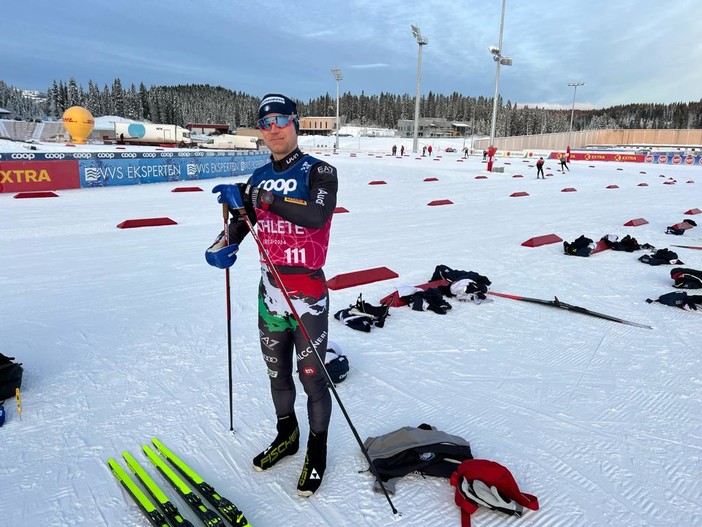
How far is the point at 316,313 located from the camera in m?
2.52

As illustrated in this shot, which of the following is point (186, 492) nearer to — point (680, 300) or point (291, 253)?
point (291, 253)

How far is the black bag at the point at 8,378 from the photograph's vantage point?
320 cm

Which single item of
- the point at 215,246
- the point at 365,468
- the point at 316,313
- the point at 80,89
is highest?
the point at 80,89

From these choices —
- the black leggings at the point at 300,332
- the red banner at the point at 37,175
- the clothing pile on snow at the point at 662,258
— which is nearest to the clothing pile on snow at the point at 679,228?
the clothing pile on snow at the point at 662,258

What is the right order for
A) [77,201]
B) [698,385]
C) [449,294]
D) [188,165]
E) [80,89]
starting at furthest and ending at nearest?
[80,89] < [188,165] < [77,201] < [449,294] < [698,385]

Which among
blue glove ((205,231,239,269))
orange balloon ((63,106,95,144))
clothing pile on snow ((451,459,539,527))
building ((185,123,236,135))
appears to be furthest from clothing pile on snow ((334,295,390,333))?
building ((185,123,236,135))

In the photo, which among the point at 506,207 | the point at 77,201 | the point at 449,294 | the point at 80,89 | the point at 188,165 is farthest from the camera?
the point at 80,89

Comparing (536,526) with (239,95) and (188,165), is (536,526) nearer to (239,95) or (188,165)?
(188,165)

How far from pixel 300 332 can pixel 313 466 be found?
0.78 meters

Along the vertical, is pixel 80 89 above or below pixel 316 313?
above

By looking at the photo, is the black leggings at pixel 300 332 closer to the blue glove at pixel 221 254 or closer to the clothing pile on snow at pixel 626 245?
the blue glove at pixel 221 254

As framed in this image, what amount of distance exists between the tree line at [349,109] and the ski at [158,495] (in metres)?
126

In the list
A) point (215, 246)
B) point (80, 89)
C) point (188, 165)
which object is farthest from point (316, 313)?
point (80, 89)

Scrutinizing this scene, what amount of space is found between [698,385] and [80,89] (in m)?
132
